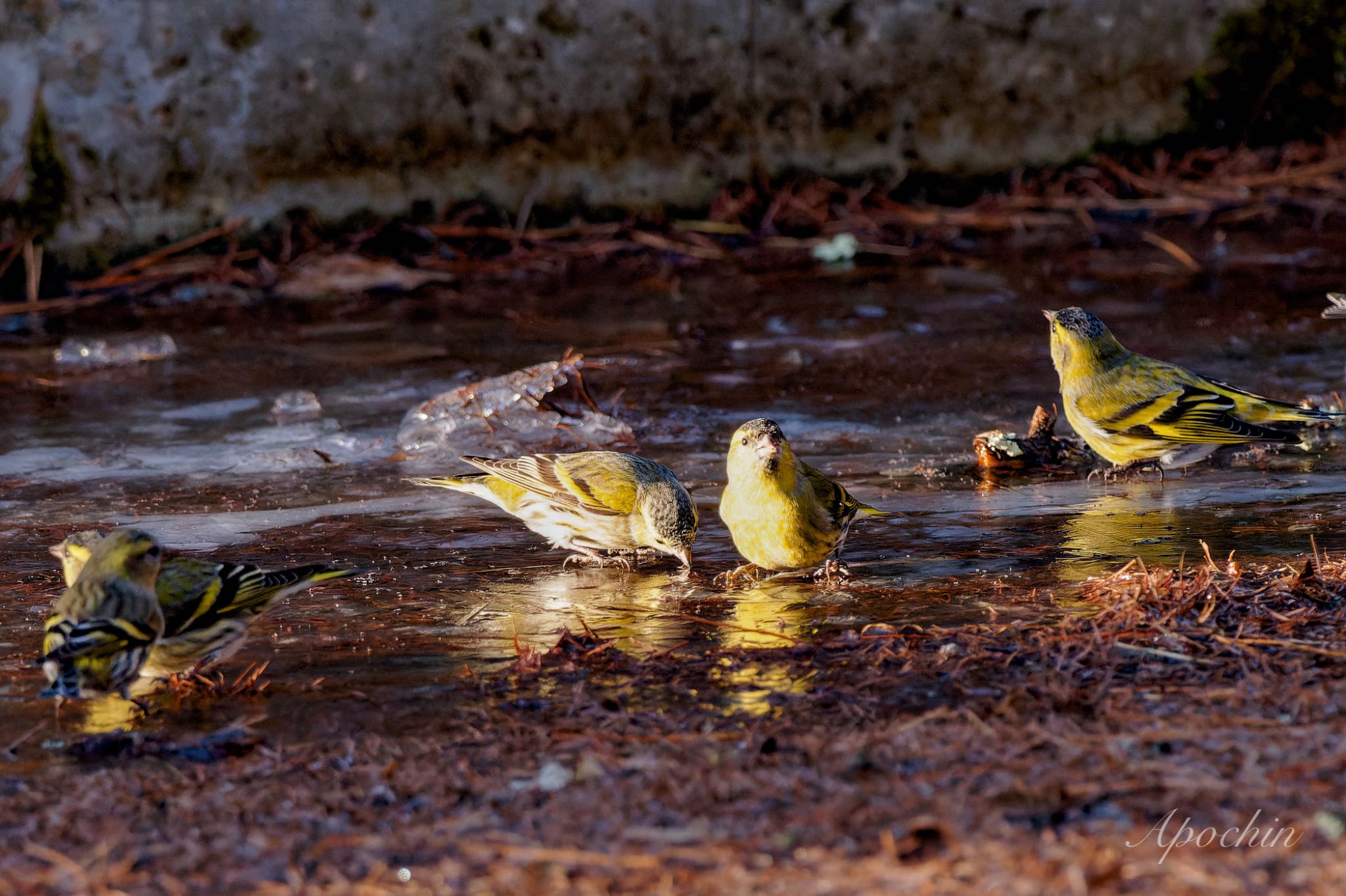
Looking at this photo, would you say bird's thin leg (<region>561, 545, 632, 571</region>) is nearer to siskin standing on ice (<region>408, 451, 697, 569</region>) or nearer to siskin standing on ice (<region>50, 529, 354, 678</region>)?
siskin standing on ice (<region>408, 451, 697, 569</region>)

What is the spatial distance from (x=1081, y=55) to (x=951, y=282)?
286cm

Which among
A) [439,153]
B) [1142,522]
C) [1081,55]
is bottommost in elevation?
[1142,522]

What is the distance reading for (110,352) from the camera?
9609 mm

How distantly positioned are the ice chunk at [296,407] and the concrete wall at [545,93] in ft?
12.1

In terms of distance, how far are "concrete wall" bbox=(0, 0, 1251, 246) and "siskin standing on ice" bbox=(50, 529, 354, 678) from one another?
22.8 feet

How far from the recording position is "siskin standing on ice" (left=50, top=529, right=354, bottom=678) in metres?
4.48

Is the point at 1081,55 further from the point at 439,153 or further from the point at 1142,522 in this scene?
the point at 1142,522

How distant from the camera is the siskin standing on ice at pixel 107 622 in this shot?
4066 millimetres

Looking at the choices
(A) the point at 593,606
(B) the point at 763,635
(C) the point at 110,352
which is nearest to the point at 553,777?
(B) the point at 763,635

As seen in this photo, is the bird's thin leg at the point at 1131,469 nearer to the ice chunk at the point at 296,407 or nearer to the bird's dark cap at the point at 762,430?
the bird's dark cap at the point at 762,430

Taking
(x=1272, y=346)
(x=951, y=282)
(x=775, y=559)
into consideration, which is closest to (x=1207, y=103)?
(x=951, y=282)

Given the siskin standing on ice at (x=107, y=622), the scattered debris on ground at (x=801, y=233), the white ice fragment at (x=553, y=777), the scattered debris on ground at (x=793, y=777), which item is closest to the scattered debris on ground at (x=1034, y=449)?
the scattered debris on ground at (x=793, y=777)

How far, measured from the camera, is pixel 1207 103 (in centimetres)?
1309

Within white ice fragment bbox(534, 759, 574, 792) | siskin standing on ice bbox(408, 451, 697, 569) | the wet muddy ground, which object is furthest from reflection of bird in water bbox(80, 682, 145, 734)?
siskin standing on ice bbox(408, 451, 697, 569)
